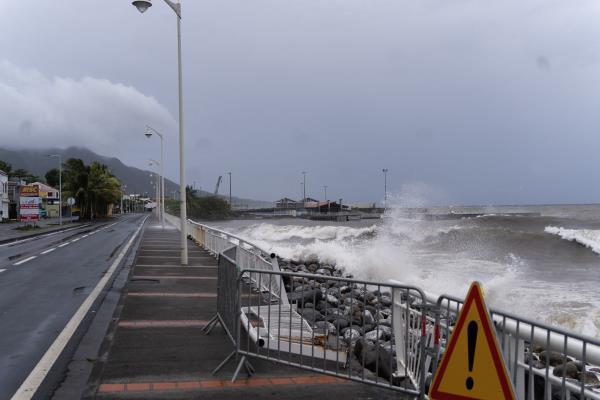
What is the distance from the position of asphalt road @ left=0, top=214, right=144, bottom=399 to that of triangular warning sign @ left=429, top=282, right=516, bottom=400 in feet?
13.1

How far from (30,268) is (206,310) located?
9.16 m

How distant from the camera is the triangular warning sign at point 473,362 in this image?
3.21 m

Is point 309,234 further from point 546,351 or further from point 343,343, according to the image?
point 546,351

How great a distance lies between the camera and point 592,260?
1117 inches

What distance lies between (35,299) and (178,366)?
5.79 m

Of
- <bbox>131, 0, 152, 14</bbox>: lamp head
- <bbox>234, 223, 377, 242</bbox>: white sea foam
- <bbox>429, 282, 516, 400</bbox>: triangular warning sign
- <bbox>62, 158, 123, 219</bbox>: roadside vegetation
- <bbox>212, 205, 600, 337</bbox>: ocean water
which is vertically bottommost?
<bbox>234, 223, 377, 242</bbox>: white sea foam

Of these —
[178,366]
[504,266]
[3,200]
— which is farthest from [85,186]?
[178,366]

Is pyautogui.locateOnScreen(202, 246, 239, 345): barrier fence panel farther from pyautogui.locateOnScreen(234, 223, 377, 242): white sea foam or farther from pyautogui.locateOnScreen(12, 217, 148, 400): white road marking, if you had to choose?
pyautogui.locateOnScreen(234, 223, 377, 242): white sea foam

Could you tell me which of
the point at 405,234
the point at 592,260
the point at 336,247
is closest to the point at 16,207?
the point at 405,234

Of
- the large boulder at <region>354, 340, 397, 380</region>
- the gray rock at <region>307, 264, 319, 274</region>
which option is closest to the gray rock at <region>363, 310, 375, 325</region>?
the large boulder at <region>354, 340, 397, 380</region>

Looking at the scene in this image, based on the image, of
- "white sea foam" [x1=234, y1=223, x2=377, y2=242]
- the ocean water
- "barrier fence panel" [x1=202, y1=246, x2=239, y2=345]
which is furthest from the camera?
"white sea foam" [x1=234, y1=223, x2=377, y2=242]

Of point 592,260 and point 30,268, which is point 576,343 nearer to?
point 30,268

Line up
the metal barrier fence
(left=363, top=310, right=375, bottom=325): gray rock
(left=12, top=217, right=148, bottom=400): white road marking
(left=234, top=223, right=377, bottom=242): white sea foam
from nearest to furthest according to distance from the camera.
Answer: the metal barrier fence → (left=12, top=217, right=148, bottom=400): white road marking → (left=363, top=310, right=375, bottom=325): gray rock → (left=234, top=223, right=377, bottom=242): white sea foam

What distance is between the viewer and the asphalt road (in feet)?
20.5
